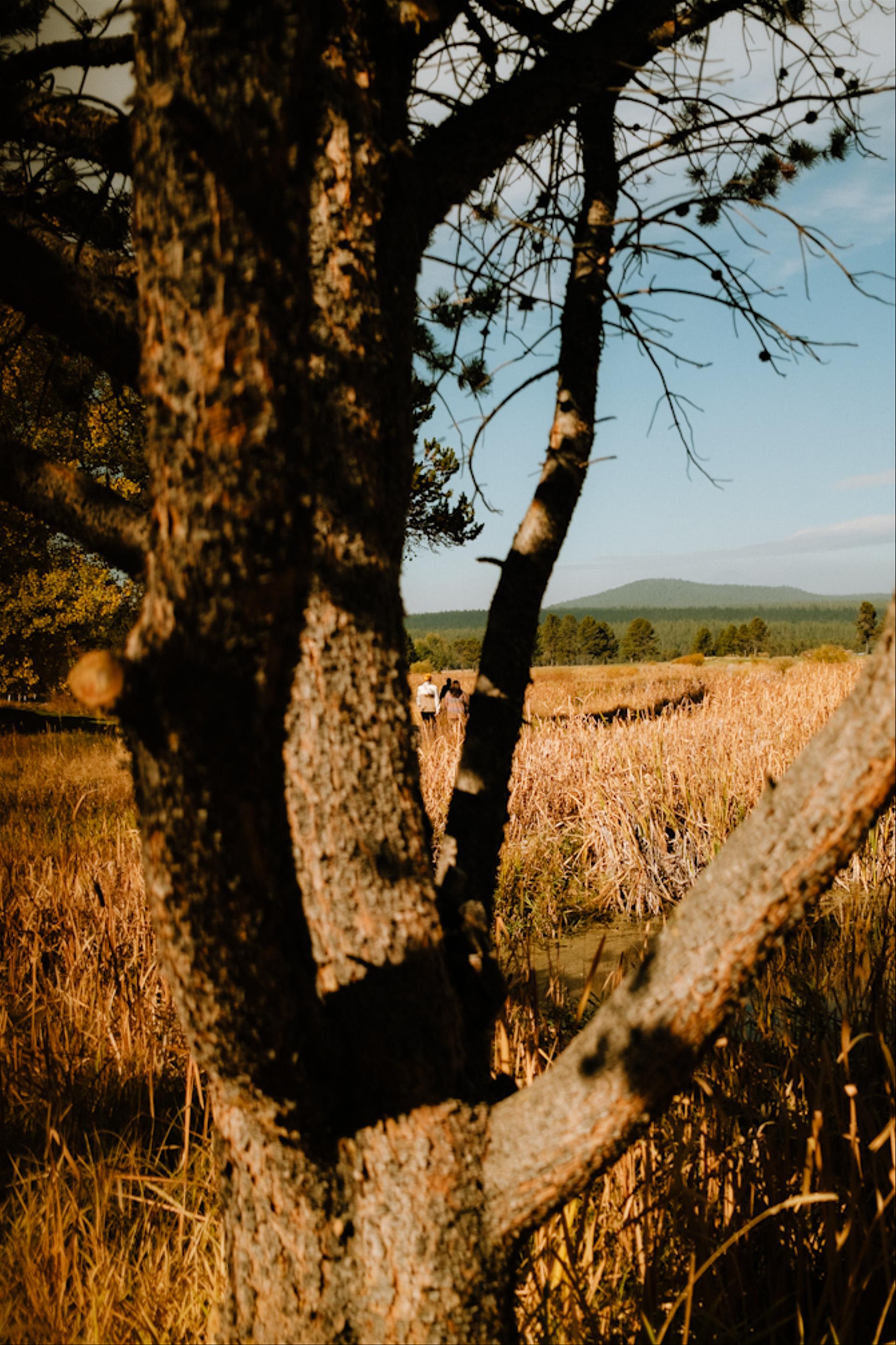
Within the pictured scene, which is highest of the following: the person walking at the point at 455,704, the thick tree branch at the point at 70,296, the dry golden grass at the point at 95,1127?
the thick tree branch at the point at 70,296

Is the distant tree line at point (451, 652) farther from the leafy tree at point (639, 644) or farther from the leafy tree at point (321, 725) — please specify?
the leafy tree at point (321, 725)

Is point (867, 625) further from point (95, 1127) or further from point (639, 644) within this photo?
point (95, 1127)

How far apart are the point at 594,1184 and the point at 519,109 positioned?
2355 mm

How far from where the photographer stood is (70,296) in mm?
1447

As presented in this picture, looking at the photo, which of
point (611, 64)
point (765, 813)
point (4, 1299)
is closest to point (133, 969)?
point (4, 1299)

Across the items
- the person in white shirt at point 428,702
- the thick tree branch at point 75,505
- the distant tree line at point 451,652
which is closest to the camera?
the thick tree branch at point 75,505

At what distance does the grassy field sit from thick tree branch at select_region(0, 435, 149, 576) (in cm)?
132

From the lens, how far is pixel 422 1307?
3.85 feet

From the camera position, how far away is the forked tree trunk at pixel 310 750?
39.9 inches

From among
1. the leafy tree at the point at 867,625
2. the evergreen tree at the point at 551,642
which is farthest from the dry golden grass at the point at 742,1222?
the evergreen tree at the point at 551,642

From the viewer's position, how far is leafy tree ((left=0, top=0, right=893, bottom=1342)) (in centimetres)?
101

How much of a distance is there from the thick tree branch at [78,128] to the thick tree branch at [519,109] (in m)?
0.60

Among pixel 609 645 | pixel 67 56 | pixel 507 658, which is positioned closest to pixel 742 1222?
pixel 507 658

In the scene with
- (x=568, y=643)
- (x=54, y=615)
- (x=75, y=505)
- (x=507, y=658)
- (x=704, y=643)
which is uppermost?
(x=54, y=615)
